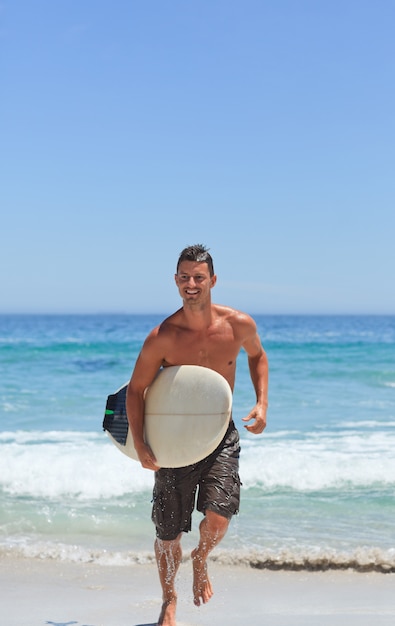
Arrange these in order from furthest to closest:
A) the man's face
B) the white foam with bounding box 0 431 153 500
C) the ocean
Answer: the white foam with bounding box 0 431 153 500
the ocean
the man's face

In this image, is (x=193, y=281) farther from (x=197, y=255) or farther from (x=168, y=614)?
(x=168, y=614)

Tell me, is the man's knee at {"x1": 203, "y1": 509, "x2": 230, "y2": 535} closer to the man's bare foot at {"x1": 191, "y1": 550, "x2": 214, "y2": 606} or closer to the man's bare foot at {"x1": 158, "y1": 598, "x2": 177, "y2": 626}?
the man's bare foot at {"x1": 191, "y1": 550, "x2": 214, "y2": 606}

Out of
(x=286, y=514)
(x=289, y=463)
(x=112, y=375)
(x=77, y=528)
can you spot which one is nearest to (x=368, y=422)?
(x=289, y=463)

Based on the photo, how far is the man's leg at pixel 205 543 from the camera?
3908mm

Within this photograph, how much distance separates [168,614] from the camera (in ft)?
13.2

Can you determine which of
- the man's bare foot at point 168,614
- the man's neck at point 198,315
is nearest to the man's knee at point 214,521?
the man's bare foot at point 168,614

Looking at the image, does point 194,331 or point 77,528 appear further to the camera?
point 77,528

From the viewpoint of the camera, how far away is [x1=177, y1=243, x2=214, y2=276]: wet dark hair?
12.9 ft

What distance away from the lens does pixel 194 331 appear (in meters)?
4.03

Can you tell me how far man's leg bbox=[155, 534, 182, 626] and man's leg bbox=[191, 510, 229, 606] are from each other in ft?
0.40

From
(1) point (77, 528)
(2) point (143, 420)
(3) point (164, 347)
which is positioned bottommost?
(1) point (77, 528)

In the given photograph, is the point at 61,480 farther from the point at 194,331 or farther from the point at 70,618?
the point at 194,331

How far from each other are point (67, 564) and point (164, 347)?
7.62 ft

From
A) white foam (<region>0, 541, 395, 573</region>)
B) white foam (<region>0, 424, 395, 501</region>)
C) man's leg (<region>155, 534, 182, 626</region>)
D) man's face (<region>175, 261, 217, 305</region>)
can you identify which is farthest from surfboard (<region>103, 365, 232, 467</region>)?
white foam (<region>0, 424, 395, 501</region>)
